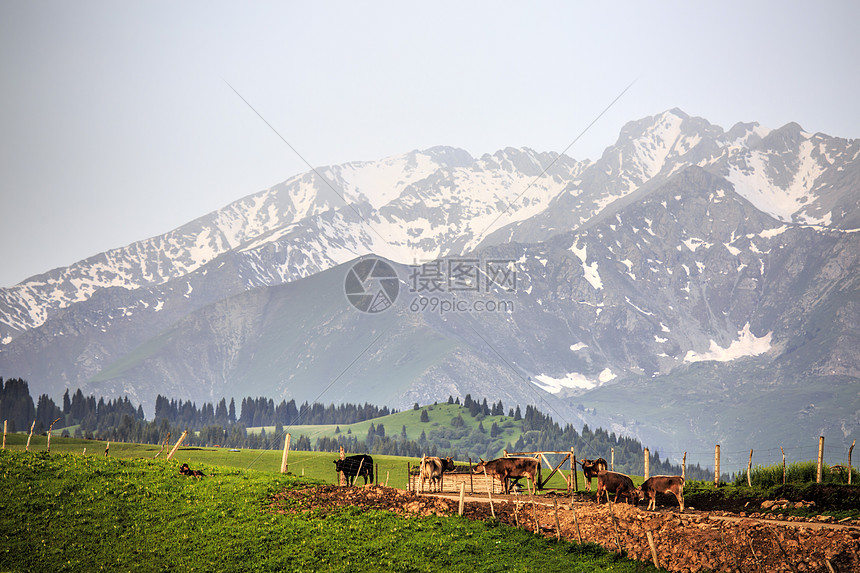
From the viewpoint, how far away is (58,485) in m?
48.8

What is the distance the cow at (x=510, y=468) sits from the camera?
5975cm

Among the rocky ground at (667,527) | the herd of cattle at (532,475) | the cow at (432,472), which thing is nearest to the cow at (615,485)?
the herd of cattle at (532,475)

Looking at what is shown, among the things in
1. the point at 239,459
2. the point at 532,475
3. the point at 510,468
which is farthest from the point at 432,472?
the point at 239,459

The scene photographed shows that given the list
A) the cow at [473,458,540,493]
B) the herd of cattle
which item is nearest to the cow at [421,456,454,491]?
the herd of cattle

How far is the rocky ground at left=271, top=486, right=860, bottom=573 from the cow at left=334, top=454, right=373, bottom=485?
422 inches

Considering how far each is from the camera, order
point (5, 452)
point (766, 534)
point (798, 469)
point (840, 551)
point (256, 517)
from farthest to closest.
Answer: point (798, 469) → point (5, 452) → point (256, 517) → point (766, 534) → point (840, 551)

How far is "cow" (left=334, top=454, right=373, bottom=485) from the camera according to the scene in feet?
218

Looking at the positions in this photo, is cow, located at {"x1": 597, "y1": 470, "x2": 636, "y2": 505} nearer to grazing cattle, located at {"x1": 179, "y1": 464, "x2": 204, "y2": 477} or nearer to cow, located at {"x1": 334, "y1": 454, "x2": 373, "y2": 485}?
cow, located at {"x1": 334, "y1": 454, "x2": 373, "y2": 485}

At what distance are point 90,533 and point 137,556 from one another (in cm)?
382

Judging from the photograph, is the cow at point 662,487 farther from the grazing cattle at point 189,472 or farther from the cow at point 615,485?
the grazing cattle at point 189,472

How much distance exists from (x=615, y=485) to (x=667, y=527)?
32.3 feet

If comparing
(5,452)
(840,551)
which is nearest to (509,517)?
(840,551)

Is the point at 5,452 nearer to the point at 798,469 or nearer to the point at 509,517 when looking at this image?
the point at 509,517

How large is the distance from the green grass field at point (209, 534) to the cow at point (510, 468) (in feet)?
38.0
